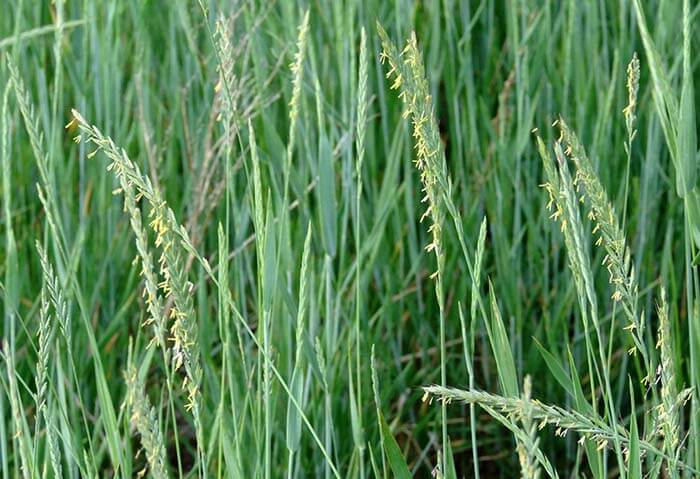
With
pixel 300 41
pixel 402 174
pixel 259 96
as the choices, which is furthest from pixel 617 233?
pixel 402 174

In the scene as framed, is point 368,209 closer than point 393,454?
No

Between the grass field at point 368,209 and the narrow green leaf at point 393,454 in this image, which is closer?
the narrow green leaf at point 393,454

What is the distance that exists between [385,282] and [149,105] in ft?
1.48

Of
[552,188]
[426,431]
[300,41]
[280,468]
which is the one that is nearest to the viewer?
[552,188]

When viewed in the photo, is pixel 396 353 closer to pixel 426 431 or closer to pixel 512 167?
pixel 426 431

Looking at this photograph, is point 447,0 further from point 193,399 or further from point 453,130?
point 193,399

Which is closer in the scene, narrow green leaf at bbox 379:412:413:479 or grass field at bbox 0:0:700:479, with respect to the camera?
narrow green leaf at bbox 379:412:413:479

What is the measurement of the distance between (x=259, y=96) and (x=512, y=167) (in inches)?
15.9

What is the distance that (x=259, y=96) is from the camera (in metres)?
1.34

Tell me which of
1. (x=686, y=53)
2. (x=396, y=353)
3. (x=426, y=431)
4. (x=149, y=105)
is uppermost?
(x=686, y=53)

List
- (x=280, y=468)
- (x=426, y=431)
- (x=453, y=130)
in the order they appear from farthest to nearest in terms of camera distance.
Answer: (x=453, y=130) < (x=426, y=431) < (x=280, y=468)

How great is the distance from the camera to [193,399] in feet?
2.54

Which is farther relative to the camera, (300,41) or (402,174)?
(402,174)

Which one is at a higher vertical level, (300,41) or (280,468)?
(300,41)
